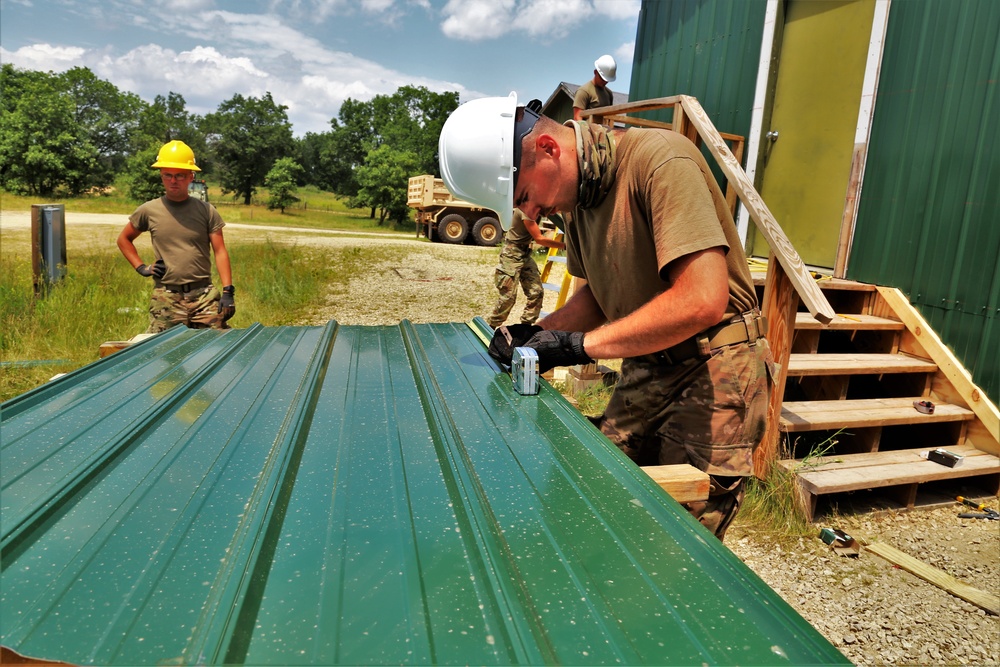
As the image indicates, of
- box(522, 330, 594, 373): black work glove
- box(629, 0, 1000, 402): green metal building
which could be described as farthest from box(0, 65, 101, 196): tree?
box(522, 330, 594, 373): black work glove

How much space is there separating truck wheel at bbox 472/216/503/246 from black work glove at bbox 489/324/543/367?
59.6ft

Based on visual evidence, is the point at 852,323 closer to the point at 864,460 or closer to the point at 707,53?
the point at 864,460

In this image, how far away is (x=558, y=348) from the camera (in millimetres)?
2107

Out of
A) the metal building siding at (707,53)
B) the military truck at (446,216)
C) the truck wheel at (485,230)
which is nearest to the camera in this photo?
the metal building siding at (707,53)

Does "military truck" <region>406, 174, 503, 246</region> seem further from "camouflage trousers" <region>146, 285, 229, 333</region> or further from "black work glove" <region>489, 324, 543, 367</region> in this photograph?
"black work glove" <region>489, 324, 543, 367</region>

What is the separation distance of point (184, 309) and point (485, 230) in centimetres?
1563

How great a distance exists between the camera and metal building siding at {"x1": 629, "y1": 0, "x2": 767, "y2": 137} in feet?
21.5

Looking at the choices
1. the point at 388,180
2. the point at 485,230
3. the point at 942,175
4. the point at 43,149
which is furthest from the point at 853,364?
the point at 43,149

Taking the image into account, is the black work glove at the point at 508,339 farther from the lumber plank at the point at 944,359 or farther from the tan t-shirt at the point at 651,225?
the lumber plank at the point at 944,359

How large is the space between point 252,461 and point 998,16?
5336 millimetres

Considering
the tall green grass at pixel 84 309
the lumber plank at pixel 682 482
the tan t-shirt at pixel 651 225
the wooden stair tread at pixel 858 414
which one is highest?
the tan t-shirt at pixel 651 225

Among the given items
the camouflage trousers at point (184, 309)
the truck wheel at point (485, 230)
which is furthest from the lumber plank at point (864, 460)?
the truck wheel at point (485, 230)

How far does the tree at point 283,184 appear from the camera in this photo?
39312 millimetres

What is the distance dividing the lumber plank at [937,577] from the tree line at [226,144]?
72.8 ft
